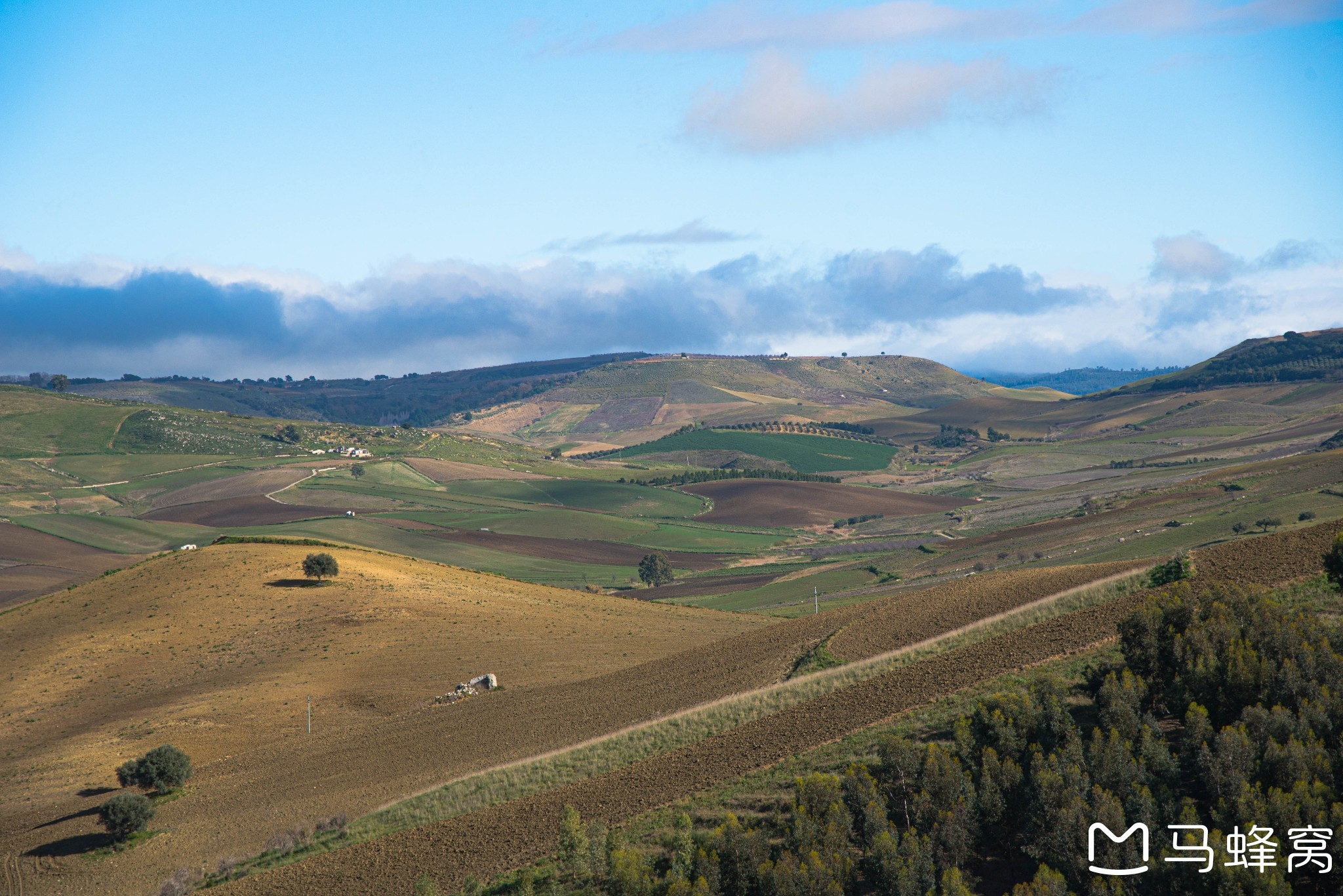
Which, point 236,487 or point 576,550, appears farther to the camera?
point 236,487

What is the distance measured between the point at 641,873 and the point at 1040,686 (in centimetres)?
1139

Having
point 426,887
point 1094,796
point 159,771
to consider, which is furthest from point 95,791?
point 1094,796

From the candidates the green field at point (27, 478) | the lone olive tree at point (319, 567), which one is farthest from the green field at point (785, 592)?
the green field at point (27, 478)

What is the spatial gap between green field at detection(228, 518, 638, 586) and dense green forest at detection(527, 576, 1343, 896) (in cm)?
9266

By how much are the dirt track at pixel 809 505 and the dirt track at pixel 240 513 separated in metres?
66.1

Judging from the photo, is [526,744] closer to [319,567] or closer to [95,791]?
[95,791]

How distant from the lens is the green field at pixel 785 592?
329ft

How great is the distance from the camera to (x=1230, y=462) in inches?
6954

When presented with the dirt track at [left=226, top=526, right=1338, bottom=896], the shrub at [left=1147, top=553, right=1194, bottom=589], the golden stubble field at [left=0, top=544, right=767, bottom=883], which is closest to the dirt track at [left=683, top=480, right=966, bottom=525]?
the golden stubble field at [left=0, top=544, right=767, bottom=883]

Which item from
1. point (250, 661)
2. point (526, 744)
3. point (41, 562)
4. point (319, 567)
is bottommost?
point (250, 661)

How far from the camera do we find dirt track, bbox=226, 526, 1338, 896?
28.8 m

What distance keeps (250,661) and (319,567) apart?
16357 millimetres

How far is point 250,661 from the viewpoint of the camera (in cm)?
6450

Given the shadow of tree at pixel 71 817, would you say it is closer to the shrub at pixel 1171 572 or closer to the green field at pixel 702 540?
the shrub at pixel 1171 572
